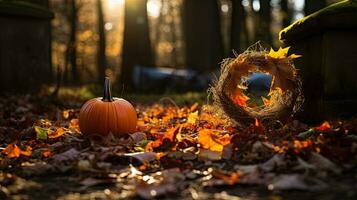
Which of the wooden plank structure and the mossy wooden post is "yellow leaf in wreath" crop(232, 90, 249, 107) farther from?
the wooden plank structure

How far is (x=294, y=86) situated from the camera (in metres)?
4.29

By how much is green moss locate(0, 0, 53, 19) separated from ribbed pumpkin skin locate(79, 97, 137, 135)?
529 centimetres

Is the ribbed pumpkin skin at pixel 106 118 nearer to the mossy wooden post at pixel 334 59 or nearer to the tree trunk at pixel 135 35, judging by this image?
the mossy wooden post at pixel 334 59

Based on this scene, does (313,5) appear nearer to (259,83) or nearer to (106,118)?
(259,83)

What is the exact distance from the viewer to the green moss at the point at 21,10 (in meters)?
8.64

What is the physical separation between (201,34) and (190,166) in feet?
43.1

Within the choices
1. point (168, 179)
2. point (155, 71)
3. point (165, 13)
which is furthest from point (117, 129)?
point (165, 13)

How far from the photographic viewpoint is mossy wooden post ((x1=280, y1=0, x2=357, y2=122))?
4.27m

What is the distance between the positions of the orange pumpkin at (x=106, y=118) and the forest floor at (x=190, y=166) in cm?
11

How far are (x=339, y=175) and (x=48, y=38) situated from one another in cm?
852

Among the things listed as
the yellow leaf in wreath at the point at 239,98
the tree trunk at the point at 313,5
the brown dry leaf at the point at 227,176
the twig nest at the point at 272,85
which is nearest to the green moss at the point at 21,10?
the tree trunk at the point at 313,5

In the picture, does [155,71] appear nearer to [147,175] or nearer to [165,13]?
[147,175]

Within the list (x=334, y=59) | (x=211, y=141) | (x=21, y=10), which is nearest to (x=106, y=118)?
(x=211, y=141)

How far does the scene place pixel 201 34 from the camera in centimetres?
1578
